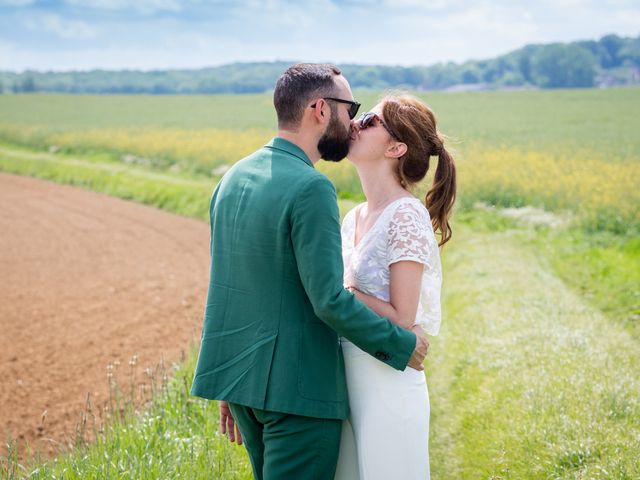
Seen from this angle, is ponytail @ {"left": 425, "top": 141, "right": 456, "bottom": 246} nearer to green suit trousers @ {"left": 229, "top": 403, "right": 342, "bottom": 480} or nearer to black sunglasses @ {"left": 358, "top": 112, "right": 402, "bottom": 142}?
black sunglasses @ {"left": 358, "top": 112, "right": 402, "bottom": 142}

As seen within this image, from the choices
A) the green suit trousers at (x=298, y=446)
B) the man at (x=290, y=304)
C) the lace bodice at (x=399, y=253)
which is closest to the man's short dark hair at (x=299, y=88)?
the man at (x=290, y=304)

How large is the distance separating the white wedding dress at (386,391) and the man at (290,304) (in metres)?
0.09

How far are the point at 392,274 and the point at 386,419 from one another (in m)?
0.55

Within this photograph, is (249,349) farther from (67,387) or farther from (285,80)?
(67,387)

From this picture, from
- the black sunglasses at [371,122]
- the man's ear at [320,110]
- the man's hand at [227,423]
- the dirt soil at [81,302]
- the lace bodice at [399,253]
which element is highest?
the man's ear at [320,110]

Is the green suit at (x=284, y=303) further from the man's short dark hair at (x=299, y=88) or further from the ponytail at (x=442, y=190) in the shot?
the ponytail at (x=442, y=190)

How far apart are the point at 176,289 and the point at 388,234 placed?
8.75m

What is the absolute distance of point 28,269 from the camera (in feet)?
40.3

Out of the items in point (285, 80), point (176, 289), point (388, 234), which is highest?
point (285, 80)

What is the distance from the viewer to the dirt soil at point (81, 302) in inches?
285

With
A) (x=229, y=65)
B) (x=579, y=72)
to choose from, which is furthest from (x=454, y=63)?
(x=229, y=65)

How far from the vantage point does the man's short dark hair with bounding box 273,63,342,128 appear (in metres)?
2.71

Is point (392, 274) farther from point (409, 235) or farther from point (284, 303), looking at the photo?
point (284, 303)

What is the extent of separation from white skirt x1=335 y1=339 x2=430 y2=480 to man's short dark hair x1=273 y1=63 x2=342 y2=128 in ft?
3.05
